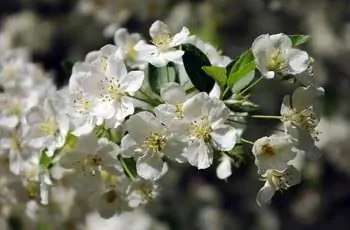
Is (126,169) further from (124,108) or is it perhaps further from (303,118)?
(303,118)

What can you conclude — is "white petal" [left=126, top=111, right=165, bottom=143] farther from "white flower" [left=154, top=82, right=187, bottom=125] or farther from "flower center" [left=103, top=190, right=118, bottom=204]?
"flower center" [left=103, top=190, right=118, bottom=204]

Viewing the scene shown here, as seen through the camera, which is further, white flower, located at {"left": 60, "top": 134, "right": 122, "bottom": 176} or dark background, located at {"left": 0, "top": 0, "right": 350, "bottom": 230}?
dark background, located at {"left": 0, "top": 0, "right": 350, "bottom": 230}

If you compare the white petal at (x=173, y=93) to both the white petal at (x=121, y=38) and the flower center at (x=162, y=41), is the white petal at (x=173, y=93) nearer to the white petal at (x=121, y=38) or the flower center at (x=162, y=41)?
the flower center at (x=162, y=41)

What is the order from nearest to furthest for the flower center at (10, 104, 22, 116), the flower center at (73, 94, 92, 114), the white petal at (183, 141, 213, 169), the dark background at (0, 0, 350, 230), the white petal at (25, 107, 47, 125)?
the white petal at (183, 141, 213, 169), the flower center at (73, 94, 92, 114), the white petal at (25, 107, 47, 125), the flower center at (10, 104, 22, 116), the dark background at (0, 0, 350, 230)

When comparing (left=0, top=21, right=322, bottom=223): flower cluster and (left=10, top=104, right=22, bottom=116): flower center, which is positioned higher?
(left=0, top=21, right=322, bottom=223): flower cluster

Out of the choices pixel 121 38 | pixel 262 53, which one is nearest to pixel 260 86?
pixel 121 38

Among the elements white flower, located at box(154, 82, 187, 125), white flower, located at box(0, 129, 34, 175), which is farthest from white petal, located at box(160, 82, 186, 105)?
white flower, located at box(0, 129, 34, 175)

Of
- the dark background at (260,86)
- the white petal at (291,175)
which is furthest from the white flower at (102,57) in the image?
the dark background at (260,86)
